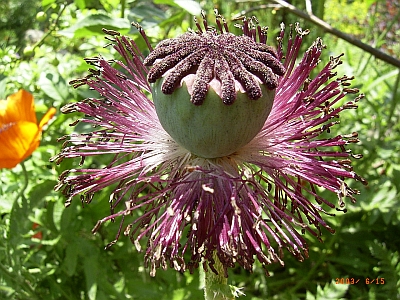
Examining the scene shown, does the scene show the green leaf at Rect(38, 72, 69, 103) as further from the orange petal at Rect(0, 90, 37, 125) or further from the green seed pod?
the green seed pod

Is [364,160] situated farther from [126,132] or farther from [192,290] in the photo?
[126,132]

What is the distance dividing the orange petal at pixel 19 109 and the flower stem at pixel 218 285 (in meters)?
0.91

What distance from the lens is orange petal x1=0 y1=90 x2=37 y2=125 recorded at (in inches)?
67.7

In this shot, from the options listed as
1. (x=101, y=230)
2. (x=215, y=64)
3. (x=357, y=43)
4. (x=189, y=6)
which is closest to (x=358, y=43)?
(x=357, y=43)

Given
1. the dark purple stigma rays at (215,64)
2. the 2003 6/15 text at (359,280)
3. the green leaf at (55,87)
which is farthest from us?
the 2003 6/15 text at (359,280)

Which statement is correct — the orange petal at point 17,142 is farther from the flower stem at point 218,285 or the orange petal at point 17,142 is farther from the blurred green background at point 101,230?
the flower stem at point 218,285

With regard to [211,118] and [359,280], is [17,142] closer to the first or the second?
[211,118]

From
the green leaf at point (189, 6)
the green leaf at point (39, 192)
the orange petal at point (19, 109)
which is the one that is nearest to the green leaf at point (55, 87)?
the orange petal at point (19, 109)

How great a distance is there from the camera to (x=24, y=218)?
64.1 inches

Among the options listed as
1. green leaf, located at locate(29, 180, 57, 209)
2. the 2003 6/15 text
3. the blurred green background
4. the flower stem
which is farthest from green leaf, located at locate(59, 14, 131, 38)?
the 2003 6/15 text

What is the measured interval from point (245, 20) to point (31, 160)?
121cm

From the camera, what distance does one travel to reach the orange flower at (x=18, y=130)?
5.36ft

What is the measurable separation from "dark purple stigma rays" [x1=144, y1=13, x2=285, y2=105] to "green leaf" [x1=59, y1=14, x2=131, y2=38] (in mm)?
666

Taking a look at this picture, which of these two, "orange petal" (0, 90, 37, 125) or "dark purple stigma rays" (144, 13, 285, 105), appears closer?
"dark purple stigma rays" (144, 13, 285, 105)
